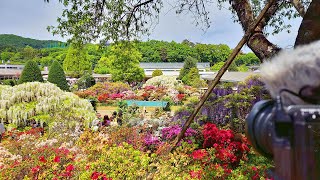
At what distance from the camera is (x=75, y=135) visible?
7754mm

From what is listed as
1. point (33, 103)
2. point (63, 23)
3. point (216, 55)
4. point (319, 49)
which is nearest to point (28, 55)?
point (216, 55)

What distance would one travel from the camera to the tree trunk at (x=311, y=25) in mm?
2748

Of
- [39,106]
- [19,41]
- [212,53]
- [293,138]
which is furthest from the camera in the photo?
[19,41]

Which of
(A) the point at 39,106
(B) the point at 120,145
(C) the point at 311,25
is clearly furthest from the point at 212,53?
(C) the point at 311,25

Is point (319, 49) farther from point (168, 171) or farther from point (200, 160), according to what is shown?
point (200, 160)

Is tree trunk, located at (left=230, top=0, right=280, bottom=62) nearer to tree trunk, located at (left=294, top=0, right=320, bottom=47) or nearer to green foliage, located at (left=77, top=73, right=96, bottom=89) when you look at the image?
tree trunk, located at (left=294, top=0, right=320, bottom=47)

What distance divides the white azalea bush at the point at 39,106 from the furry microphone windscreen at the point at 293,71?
1038 centimetres

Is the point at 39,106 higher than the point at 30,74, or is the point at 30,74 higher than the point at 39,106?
the point at 30,74

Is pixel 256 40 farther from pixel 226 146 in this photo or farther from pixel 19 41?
pixel 19 41

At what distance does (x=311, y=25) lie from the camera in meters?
2.88

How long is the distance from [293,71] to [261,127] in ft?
0.37

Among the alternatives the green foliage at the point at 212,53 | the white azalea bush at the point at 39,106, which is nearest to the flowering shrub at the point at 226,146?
the white azalea bush at the point at 39,106

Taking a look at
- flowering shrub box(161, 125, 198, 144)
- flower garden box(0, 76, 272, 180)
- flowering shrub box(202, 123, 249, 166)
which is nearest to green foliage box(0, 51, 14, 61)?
flower garden box(0, 76, 272, 180)

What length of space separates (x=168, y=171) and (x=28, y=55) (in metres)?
90.4
